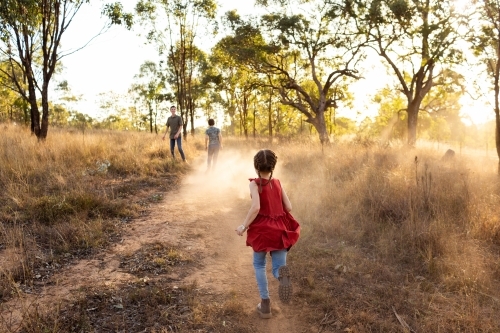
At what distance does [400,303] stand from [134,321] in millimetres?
2914

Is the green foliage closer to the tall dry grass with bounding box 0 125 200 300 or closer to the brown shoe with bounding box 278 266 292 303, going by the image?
the tall dry grass with bounding box 0 125 200 300

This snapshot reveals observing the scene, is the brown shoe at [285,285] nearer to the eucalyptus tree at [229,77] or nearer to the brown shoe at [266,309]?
the brown shoe at [266,309]

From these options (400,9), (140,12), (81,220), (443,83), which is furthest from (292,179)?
(140,12)

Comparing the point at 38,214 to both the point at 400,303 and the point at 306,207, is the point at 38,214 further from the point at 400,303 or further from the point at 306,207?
the point at 400,303

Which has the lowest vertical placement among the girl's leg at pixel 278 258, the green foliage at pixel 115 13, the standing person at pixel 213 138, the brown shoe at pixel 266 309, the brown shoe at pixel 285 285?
the brown shoe at pixel 266 309

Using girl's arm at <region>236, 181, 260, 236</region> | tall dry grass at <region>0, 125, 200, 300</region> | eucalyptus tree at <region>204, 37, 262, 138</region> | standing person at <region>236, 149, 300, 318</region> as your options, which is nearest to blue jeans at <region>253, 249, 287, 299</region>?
standing person at <region>236, 149, 300, 318</region>

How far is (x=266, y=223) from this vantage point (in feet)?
11.8

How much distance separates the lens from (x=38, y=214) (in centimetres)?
598

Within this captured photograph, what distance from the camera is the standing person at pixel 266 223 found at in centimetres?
358

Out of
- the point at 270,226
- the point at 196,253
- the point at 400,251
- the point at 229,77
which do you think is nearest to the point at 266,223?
the point at 270,226

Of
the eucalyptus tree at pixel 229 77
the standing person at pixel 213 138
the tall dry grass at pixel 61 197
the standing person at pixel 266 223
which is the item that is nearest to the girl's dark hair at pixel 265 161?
the standing person at pixel 266 223

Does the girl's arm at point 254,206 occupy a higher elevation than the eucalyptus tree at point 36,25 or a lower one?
lower

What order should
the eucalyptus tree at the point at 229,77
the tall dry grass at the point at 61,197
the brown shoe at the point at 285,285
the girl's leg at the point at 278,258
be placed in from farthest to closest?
the eucalyptus tree at the point at 229,77
the tall dry grass at the point at 61,197
the girl's leg at the point at 278,258
the brown shoe at the point at 285,285

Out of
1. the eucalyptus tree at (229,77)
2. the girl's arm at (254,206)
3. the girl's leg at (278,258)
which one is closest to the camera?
the girl's arm at (254,206)
